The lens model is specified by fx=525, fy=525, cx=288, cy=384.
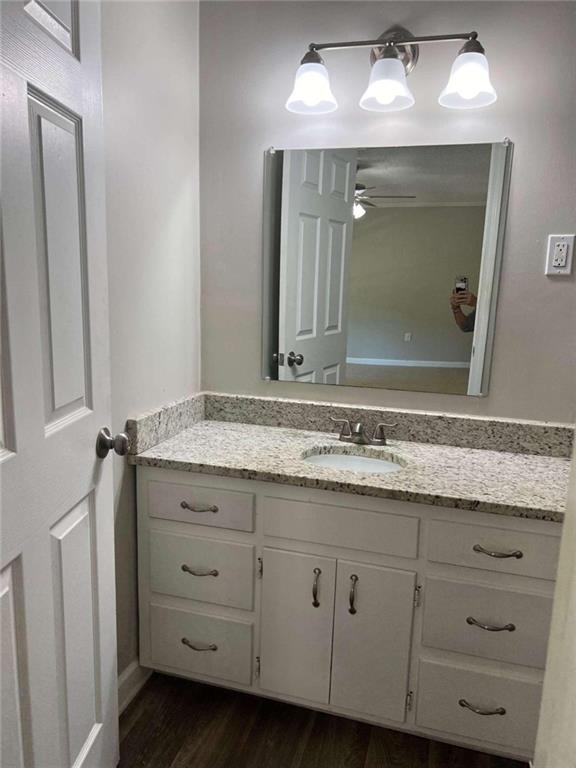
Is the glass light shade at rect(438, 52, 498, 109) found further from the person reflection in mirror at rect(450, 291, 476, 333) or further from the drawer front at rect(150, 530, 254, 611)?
the drawer front at rect(150, 530, 254, 611)

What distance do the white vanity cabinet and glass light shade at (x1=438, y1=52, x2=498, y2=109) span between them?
1.20 m

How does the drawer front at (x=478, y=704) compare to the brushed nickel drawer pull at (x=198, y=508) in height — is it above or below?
below

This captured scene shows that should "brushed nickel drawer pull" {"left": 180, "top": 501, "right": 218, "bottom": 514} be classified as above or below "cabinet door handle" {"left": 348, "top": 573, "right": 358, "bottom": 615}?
above

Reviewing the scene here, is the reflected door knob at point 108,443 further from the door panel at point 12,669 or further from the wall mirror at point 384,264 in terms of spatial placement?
the wall mirror at point 384,264

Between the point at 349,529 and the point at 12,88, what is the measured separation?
121 cm

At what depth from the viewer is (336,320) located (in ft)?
6.12

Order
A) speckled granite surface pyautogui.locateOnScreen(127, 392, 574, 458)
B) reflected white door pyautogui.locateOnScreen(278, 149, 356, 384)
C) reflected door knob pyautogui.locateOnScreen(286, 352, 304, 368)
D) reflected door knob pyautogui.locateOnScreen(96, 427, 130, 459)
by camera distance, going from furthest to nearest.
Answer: reflected door knob pyautogui.locateOnScreen(286, 352, 304, 368)
reflected white door pyautogui.locateOnScreen(278, 149, 356, 384)
speckled granite surface pyautogui.locateOnScreen(127, 392, 574, 458)
reflected door knob pyautogui.locateOnScreen(96, 427, 130, 459)

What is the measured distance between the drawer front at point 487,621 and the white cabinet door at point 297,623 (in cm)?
29

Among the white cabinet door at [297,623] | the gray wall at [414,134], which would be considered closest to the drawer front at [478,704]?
the white cabinet door at [297,623]

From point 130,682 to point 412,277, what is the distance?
1588 mm

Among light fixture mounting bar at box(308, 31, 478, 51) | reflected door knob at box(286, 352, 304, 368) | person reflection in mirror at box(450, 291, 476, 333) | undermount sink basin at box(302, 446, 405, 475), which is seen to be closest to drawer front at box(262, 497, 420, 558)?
undermount sink basin at box(302, 446, 405, 475)

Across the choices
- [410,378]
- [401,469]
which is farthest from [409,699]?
[410,378]

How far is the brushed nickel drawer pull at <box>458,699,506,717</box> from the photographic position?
139cm

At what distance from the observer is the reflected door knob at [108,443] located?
111 cm
